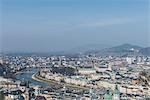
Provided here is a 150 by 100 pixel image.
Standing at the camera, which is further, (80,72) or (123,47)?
(123,47)

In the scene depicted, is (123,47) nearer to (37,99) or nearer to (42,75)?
(42,75)

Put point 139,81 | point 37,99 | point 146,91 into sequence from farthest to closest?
point 139,81, point 146,91, point 37,99

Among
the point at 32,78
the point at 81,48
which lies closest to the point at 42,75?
the point at 32,78

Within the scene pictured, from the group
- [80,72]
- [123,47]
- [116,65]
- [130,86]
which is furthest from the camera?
[123,47]

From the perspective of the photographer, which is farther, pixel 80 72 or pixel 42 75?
pixel 80 72

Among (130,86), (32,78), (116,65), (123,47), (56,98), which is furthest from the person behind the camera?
(123,47)

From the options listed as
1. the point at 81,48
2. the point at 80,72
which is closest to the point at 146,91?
the point at 80,72

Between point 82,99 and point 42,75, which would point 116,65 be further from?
point 82,99

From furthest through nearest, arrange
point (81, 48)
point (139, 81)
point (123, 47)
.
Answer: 1. point (81, 48)
2. point (123, 47)
3. point (139, 81)
